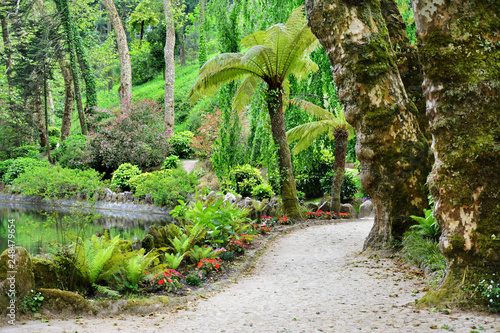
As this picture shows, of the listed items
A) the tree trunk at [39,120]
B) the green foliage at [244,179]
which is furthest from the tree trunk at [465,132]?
the tree trunk at [39,120]

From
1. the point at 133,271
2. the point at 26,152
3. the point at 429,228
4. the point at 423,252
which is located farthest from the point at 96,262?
the point at 26,152

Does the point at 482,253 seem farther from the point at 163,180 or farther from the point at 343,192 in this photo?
the point at 163,180

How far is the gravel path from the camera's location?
3.11m

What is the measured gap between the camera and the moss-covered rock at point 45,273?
3.72m

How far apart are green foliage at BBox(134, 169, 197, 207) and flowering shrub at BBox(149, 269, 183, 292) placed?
8.27 meters

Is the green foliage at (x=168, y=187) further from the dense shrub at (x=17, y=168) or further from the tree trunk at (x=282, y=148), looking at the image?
the dense shrub at (x=17, y=168)

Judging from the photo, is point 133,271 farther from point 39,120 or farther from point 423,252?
point 39,120

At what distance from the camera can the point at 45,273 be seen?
3.78 m

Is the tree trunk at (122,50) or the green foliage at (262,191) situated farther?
the tree trunk at (122,50)

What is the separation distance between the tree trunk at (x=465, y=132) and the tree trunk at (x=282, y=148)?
617cm

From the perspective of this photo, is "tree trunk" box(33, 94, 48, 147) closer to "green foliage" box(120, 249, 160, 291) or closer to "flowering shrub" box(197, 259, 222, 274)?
"flowering shrub" box(197, 259, 222, 274)

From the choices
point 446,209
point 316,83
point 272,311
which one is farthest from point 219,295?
point 316,83

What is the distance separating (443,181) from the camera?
3568mm

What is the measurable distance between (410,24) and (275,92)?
3.86m
